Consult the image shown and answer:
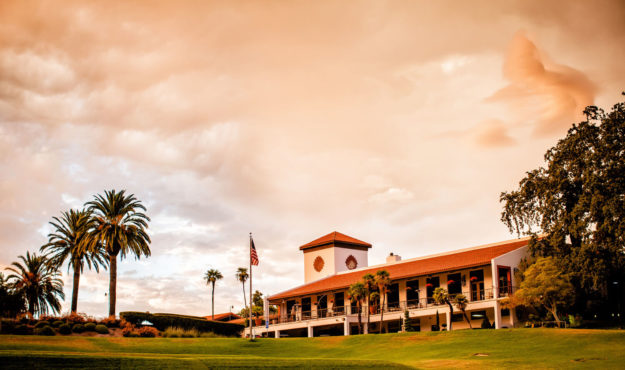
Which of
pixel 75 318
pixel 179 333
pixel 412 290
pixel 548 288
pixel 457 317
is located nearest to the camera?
pixel 548 288

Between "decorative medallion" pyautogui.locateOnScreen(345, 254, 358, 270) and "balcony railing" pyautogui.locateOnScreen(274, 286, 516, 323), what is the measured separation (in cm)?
1069

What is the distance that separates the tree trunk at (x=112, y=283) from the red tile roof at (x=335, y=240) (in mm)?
25956

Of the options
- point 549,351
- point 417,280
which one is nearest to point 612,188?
point 549,351

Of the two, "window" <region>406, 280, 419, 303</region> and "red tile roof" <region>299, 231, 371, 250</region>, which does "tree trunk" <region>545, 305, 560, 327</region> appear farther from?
"red tile roof" <region>299, 231, 371, 250</region>

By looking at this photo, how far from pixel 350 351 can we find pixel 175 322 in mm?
18115

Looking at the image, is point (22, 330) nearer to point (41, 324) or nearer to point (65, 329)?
point (41, 324)

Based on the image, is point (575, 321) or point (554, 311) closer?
point (554, 311)

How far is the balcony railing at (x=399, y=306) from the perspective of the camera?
48906 millimetres

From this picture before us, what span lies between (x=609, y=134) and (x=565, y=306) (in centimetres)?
1284

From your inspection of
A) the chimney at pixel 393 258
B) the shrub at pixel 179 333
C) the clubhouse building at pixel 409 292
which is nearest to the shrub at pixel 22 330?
the shrub at pixel 179 333

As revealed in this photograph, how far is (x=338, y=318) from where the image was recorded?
55.8 meters

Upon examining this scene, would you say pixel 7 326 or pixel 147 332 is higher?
pixel 7 326

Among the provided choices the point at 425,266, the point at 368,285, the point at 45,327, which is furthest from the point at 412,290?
the point at 45,327

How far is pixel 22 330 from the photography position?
1531 inches
